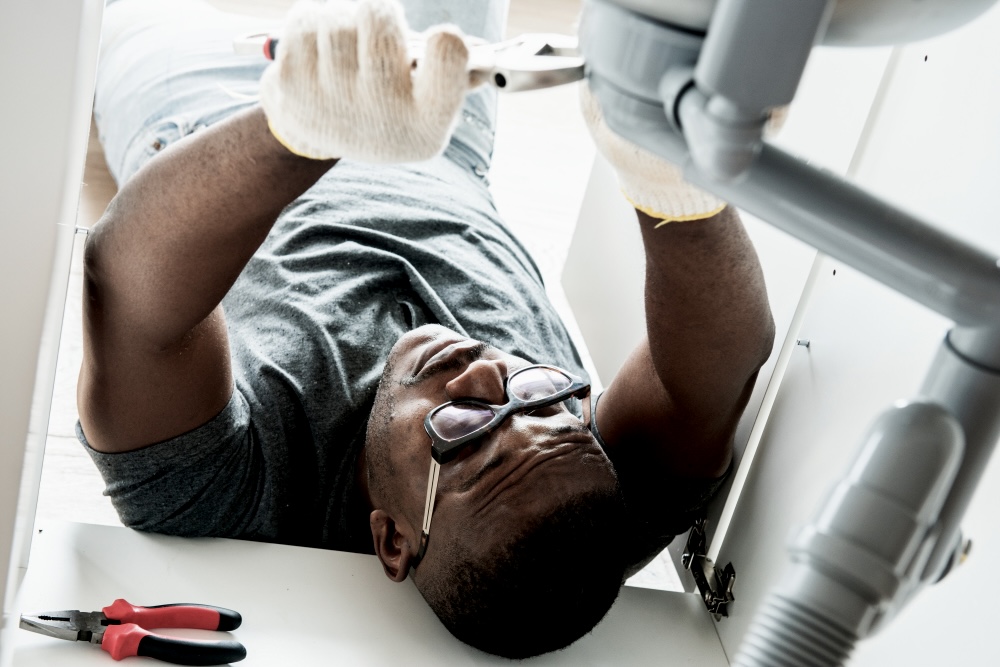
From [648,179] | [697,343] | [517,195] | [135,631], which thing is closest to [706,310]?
[697,343]

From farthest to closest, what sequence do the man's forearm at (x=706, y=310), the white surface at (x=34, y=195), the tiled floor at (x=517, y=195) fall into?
the tiled floor at (x=517, y=195) < the man's forearm at (x=706, y=310) < the white surface at (x=34, y=195)

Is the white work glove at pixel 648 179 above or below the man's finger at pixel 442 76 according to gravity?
below

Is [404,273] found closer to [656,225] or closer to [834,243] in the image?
[656,225]

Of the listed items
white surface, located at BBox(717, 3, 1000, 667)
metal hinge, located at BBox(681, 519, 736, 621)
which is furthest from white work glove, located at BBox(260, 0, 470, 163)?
metal hinge, located at BBox(681, 519, 736, 621)

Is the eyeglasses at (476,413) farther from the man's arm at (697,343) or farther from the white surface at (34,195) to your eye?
the white surface at (34,195)

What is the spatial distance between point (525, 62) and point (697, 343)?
498mm

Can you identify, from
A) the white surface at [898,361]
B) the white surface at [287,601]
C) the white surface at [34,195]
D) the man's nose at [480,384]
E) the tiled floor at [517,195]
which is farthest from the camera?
the tiled floor at [517,195]

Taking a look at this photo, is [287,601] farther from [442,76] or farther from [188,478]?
[442,76]

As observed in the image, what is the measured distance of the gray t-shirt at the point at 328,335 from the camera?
920 millimetres

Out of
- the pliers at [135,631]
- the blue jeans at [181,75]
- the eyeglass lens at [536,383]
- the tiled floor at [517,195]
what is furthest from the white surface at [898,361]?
the blue jeans at [181,75]

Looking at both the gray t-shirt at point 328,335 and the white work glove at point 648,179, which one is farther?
the gray t-shirt at point 328,335

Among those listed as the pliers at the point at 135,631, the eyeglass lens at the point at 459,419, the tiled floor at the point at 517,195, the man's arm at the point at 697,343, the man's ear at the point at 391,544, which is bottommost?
the tiled floor at the point at 517,195

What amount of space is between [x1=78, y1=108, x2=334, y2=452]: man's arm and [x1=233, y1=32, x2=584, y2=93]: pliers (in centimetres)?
20

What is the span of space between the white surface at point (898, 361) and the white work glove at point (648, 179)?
0.41 feet
